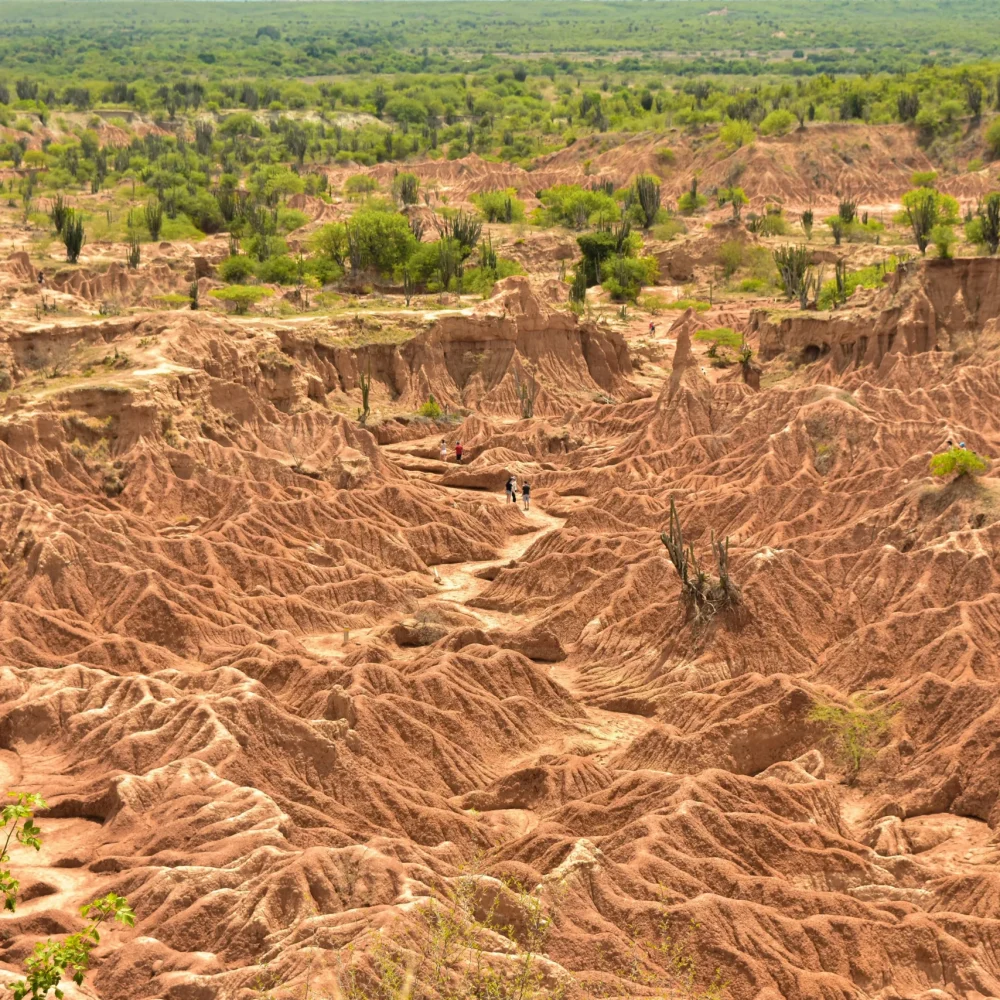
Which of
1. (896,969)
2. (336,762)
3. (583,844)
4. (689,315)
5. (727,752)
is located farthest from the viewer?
(689,315)

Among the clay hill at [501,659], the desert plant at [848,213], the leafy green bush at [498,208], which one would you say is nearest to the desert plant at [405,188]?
the leafy green bush at [498,208]

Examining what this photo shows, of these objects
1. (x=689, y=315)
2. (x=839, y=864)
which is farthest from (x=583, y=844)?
(x=689, y=315)

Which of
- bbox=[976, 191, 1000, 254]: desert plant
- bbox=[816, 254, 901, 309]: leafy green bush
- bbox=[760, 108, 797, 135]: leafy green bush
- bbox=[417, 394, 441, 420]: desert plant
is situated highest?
bbox=[760, 108, 797, 135]: leafy green bush

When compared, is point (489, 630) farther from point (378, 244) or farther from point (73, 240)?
point (73, 240)

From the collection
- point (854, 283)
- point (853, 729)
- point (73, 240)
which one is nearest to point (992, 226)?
point (854, 283)

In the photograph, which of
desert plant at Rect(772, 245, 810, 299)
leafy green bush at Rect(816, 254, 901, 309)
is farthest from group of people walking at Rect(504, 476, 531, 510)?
desert plant at Rect(772, 245, 810, 299)

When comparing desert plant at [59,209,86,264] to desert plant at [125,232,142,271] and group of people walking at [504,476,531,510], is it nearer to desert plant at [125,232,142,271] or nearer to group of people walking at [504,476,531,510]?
desert plant at [125,232,142,271]

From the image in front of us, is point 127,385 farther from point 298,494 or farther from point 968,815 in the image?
point 968,815
